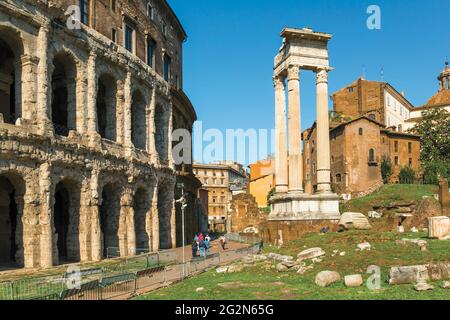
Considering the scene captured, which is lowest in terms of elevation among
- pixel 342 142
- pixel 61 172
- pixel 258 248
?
pixel 258 248

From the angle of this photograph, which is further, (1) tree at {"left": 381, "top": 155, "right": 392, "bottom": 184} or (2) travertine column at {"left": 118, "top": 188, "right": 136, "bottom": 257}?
(1) tree at {"left": 381, "top": 155, "right": 392, "bottom": 184}

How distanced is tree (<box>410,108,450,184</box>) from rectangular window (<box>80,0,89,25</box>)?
50.7 metres

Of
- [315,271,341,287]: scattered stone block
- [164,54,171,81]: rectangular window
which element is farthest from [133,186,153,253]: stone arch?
[315,271,341,287]: scattered stone block

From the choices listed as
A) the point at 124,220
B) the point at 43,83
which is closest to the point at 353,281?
the point at 43,83

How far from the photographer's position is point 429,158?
224 ft

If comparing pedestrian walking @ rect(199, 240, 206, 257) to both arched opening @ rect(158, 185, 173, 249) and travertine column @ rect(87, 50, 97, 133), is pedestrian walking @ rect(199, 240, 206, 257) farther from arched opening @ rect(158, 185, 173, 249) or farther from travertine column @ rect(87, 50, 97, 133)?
travertine column @ rect(87, 50, 97, 133)

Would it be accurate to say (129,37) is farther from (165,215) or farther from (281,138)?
(165,215)

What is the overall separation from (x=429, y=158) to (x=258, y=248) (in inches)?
1968

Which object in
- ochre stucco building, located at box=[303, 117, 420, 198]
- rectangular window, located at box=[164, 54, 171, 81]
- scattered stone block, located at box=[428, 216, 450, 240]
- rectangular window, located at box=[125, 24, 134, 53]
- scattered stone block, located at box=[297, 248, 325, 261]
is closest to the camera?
scattered stone block, located at box=[297, 248, 325, 261]

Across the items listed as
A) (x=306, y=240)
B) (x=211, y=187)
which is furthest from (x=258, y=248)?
(x=211, y=187)

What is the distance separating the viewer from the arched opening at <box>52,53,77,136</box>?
81.2 ft

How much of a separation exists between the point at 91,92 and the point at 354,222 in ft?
49.9

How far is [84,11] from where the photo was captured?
26.0 m
